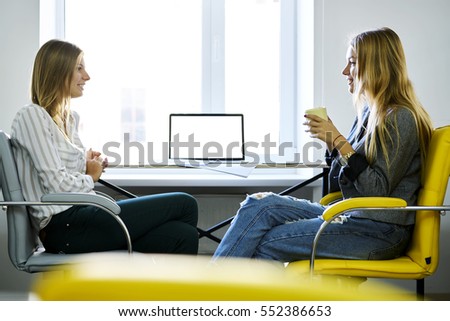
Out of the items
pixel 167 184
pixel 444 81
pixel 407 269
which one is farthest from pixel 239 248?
pixel 444 81

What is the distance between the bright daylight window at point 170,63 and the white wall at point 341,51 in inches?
17.4

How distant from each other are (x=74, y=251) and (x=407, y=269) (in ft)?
3.56

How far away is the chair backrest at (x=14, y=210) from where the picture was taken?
2.19 meters

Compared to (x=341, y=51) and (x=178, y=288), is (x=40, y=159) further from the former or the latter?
(x=341, y=51)

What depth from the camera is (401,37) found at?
3.51m

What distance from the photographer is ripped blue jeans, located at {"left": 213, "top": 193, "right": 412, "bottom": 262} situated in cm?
215

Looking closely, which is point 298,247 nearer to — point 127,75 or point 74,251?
point 74,251

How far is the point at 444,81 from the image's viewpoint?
136 inches

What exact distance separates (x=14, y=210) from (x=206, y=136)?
1.31m

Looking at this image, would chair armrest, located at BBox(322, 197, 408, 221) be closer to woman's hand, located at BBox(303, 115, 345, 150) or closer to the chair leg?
woman's hand, located at BBox(303, 115, 345, 150)

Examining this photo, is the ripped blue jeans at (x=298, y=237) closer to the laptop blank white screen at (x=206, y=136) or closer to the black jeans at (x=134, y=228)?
the black jeans at (x=134, y=228)

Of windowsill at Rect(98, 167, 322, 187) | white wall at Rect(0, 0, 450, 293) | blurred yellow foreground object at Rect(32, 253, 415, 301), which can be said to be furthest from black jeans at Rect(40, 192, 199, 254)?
blurred yellow foreground object at Rect(32, 253, 415, 301)

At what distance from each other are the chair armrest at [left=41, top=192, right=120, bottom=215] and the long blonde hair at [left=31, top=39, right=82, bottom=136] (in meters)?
0.35
